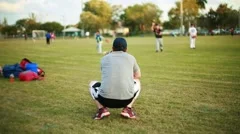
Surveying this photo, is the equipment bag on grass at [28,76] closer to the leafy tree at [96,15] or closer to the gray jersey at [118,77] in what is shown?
the gray jersey at [118,77]

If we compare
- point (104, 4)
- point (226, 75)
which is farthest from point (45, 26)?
point (226, 75)

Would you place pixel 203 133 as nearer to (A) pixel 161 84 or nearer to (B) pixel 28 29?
(A) pixel 161 84

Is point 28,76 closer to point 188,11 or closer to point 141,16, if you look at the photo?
point 188,11

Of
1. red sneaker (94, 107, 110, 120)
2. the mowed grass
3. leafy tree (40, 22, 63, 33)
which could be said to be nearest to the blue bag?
the mowed grass

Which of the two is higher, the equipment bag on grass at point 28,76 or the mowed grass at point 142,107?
the equipment bag on grass at point 28,76

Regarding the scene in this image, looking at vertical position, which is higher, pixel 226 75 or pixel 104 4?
pixel 104 4

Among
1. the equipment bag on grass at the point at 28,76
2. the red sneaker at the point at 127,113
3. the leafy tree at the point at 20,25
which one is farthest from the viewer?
the leafy tree at the point at 20,25

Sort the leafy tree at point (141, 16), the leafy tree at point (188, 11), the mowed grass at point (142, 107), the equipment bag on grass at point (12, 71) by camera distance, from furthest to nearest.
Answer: the leafy tree at point (141, 16) → the leafy tree at point (188, 11) → the equipment bag on grass at point (12, 71) → the mowed grass at point (142, 107)

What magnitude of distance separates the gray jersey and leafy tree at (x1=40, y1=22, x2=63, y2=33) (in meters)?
112

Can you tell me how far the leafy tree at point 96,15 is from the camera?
355ft

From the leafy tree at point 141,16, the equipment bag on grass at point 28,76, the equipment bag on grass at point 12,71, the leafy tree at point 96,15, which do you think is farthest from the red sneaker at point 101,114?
the leafy tree at point 141,16

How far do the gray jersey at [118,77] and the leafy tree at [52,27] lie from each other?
112m

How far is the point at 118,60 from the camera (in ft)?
18.1

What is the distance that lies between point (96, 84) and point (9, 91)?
13.3 feet
